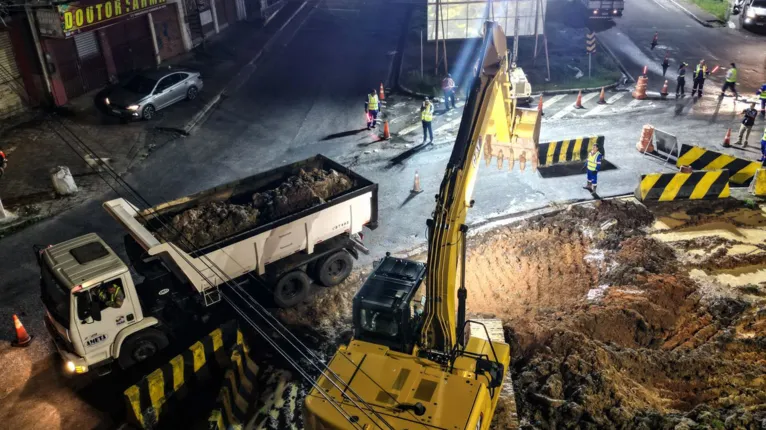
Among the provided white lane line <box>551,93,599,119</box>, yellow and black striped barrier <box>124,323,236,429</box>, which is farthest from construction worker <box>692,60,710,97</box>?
yellow and black striped barrier <box>124,323,236,429</box>

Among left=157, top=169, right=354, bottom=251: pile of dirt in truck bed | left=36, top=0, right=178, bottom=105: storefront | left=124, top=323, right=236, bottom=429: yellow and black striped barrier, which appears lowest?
left=124, top=323, right=236, bottom=429: yellow and black striped barrier

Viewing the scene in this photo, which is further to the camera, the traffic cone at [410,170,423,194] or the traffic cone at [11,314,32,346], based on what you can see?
the traffic cone at [410,170,423,194]

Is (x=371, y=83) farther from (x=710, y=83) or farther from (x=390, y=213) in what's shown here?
(x=710, y=83)

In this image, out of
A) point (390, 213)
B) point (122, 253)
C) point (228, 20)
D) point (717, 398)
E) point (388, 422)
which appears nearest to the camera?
point (388, 422)

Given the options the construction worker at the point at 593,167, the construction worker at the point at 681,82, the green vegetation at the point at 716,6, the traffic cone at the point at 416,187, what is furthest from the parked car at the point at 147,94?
the green vegetation at the point at 716,6

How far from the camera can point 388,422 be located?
725 centimetres

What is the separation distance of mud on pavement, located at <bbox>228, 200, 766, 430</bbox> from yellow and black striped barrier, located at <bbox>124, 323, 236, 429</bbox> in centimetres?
158

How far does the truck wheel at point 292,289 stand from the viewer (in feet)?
42.7

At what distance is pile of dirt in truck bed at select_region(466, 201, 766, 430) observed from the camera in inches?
383

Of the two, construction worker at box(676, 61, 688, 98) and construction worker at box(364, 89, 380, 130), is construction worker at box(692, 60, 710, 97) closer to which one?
construction worker at box(676, 61, 688, 98)

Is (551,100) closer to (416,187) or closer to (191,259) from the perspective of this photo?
(416,187)

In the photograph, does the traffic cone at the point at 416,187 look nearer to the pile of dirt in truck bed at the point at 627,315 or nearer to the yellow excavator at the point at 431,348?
the pile of dirt in truck bed at the point at 627,315

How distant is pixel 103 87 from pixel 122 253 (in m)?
13.6

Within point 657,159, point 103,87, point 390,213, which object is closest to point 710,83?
point 657,159
